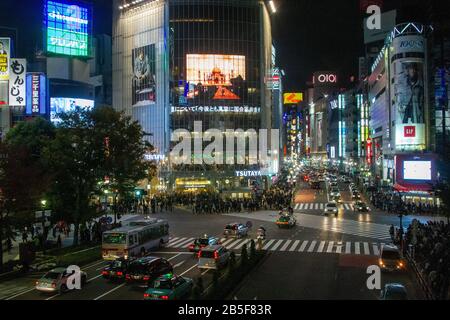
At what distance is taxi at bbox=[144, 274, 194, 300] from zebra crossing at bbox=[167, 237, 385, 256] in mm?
10951

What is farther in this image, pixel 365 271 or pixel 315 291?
pixel 365 271

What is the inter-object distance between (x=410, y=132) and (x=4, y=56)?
1952 inches

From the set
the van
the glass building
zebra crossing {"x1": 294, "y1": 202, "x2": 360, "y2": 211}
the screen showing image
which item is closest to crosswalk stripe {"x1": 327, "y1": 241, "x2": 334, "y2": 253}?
the van

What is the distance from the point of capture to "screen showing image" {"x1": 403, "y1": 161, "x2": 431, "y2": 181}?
55.6 m

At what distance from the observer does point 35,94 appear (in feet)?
195

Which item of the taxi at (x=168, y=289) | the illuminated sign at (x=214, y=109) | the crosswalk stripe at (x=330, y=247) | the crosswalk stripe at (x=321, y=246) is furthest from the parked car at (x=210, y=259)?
the illuminated sign at (x=214, y=109)

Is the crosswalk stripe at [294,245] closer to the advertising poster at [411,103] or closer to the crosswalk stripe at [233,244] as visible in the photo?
the crosswalk stripe at [233,244]

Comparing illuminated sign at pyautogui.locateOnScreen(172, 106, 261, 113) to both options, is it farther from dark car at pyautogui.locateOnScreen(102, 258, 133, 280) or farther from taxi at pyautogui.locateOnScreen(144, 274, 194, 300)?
taxi at pyautogui.locateOnScreen(144, 274, 194, 300)

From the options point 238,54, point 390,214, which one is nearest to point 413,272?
point 390,214

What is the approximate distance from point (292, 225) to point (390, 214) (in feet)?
45.6

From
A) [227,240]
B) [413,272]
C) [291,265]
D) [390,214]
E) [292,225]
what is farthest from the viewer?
[390,214]
